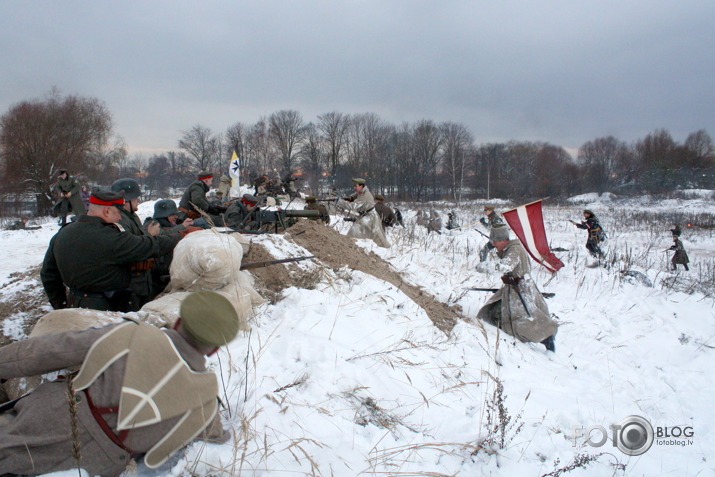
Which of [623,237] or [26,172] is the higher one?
[26,172]

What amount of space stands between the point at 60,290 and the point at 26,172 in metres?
25.3

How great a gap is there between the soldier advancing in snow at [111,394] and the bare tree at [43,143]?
24.7 metres

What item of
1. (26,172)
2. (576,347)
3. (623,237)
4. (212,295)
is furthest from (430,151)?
(212,295)

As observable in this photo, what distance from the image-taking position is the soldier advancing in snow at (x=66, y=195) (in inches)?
412

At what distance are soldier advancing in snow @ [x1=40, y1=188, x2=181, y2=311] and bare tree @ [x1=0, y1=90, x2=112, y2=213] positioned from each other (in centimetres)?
2291

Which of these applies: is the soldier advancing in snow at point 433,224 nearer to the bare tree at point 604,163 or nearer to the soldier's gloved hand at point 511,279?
the soldier's gloved hand at point 511,279

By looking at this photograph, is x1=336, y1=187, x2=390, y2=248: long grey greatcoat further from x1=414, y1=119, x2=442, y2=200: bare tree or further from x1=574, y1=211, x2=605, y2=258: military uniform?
x1=414, y1=119, x2=442, y2=200: bare tree

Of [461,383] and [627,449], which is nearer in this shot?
[627,449]

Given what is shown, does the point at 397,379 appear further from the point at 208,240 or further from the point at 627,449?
the point at 208,240

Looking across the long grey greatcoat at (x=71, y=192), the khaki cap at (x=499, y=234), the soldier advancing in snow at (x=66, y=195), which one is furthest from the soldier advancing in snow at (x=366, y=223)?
the long grey greatcoat at (x=71, y=192)

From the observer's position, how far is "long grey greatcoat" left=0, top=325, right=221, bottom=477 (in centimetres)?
148

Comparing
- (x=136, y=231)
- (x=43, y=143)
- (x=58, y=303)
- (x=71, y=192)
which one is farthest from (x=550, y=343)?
(x=43, y=143)

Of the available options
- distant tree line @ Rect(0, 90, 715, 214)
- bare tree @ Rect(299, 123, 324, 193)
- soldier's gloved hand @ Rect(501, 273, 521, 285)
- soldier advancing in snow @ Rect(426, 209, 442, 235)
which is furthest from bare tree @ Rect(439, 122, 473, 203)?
soldier's gloved hand @ Rect(501, 273, 521, 285)

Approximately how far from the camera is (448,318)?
4449mm
